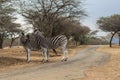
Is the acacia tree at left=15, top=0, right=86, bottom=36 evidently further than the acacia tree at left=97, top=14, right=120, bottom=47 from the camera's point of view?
No

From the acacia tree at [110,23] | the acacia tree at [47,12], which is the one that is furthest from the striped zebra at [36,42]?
the acacia tree at [110,23]

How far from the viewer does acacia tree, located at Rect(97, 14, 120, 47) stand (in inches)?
3063

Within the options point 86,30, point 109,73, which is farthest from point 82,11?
point 86,30

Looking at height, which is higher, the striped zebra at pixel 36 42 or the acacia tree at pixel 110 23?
the acacia tree at pixel 110 23

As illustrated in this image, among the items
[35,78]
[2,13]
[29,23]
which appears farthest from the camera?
[29,23]

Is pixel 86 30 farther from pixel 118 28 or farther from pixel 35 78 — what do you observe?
pixel 35 78

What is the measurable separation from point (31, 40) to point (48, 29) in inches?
588

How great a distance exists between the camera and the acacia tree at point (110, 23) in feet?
255

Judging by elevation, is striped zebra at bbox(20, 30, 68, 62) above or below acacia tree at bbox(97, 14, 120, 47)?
below

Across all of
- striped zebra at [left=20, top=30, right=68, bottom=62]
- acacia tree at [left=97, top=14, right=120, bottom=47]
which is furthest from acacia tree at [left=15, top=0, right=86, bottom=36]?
acacia tree at [left=97, top=14, right=120, bottom=47]

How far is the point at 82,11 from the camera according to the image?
42.3 m

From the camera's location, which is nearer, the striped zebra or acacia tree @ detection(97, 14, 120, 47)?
the striped zebra

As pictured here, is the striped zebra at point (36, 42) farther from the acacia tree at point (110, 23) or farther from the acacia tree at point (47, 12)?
the acacia tree at point (110, 23)

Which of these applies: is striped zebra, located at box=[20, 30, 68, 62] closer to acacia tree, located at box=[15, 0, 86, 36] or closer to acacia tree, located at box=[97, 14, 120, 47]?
acacia tree, located at box=[15, 0, 86, 36]
